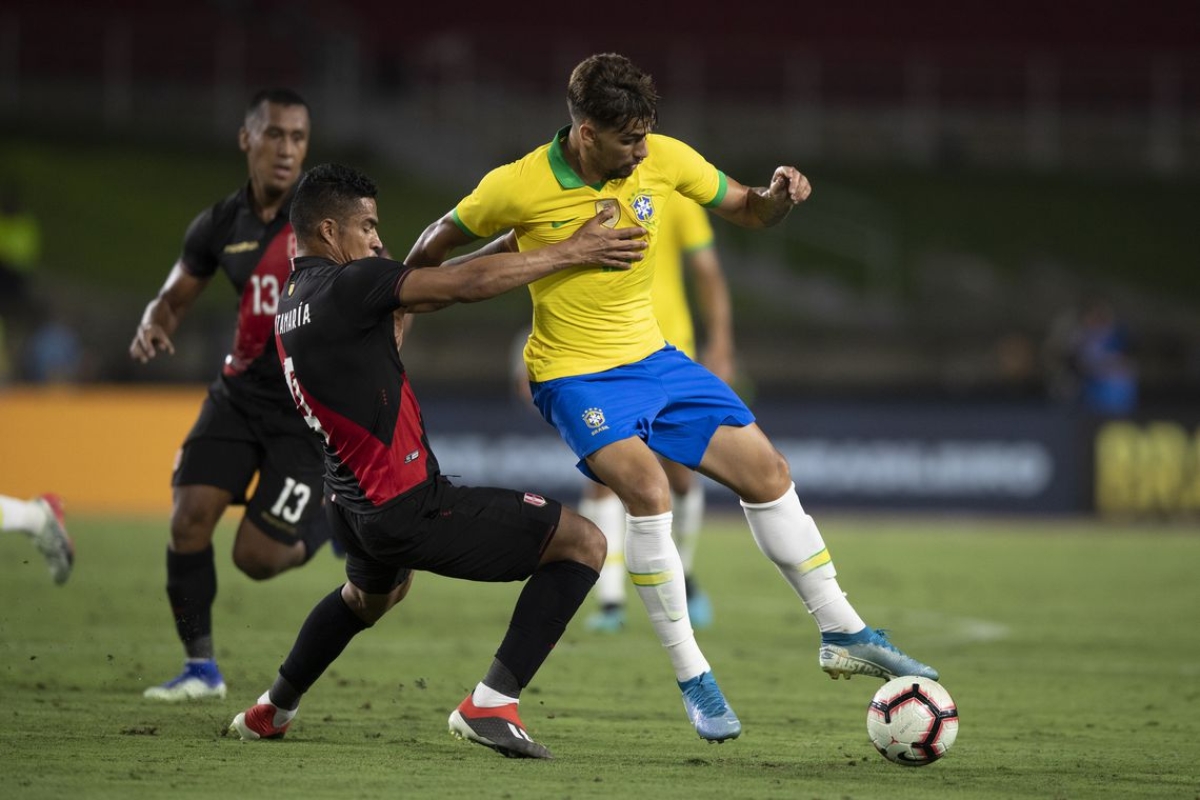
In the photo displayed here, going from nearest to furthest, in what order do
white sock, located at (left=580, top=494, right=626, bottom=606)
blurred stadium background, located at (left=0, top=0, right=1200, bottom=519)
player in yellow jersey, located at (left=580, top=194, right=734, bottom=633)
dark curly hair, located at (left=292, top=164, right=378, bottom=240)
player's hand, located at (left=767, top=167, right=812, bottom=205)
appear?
dark curly hair, located at (left=292, top=164, right=378, bottom=240) → player's hand, located at (left=767, top=167, right=812, bottom=205) → player in yellow jersey, located at (left=580, top=194, right=734, bottom=633) → white sock, located at (left=580, top=494, right=626, bottom=606) → blurred stadium background, located at (left=0, top=0, right=1200, bottom=519)

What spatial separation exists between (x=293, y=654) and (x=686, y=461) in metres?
1.55

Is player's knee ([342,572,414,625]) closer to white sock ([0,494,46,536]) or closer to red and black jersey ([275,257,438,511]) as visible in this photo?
red and black jersey ([275,257,438,511])

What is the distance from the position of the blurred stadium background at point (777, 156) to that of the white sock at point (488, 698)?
12689mm

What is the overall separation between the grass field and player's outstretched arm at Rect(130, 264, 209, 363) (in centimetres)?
144

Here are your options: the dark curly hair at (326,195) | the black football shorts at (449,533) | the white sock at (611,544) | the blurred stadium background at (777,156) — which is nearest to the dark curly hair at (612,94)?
the dark curly hair at (326,195)

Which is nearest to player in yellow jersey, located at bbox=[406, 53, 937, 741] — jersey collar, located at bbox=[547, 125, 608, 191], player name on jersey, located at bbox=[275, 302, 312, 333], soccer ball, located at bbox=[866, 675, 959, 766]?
jersey collar, located at bbox=[547, 125, 608, 191]

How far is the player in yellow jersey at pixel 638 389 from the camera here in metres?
6.03

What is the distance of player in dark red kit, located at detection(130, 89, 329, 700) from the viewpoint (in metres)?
7.17

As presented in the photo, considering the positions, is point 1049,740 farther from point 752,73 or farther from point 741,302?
point 752,73

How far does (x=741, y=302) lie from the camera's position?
25.8 metres

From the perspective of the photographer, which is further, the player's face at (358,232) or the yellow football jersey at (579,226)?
the yellow football jersey at (579,226)

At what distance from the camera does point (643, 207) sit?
6.18 metres

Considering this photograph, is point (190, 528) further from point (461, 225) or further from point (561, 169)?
point (561, 169)

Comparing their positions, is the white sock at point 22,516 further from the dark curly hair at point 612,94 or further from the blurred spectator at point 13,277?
the blurred spectator at point 13,277
